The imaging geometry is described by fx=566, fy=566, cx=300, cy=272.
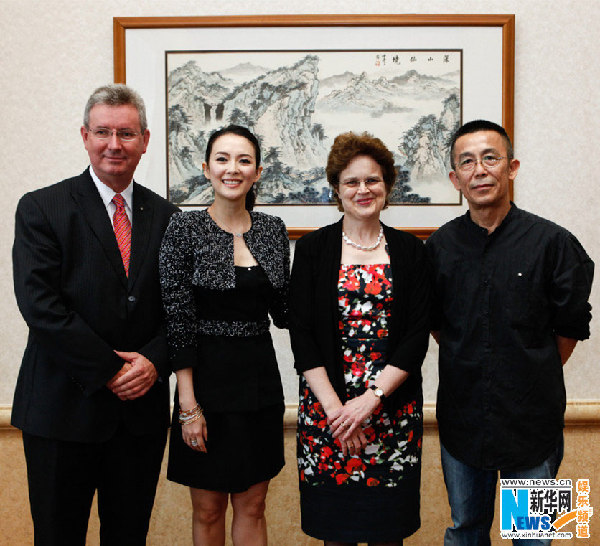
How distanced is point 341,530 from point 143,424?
69 cm

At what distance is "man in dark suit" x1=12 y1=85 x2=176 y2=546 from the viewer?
1576 millimetres

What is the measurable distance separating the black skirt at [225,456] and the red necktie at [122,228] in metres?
0.50

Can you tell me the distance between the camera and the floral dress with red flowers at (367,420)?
1.71 m

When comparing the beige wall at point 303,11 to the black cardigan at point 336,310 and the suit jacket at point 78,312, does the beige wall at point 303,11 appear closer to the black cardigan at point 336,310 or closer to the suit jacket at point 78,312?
the black cardigan at point 336,310

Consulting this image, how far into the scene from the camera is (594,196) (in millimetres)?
2494

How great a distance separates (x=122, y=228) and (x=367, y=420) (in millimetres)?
950

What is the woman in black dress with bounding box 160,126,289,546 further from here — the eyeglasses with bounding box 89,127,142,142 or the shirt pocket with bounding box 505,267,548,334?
the shirt pocket with bounding box 505,267,548,334

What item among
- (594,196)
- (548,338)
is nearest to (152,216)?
(548,338)

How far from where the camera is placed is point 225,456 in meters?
1.70

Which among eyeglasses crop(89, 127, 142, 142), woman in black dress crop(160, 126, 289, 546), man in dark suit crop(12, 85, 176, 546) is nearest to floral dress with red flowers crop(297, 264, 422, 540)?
woman in black dress crop(160, 126, 289, 546)

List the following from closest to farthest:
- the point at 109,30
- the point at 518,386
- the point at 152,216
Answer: the point at 518,386
the point at 152,216
the point at 109,30

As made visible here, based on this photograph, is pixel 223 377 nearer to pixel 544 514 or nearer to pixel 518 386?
pixel 518 386

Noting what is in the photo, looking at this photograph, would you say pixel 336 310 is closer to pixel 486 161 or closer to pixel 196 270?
pixel 196 270

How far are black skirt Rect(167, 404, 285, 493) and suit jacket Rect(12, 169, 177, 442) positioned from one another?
0.47ft
